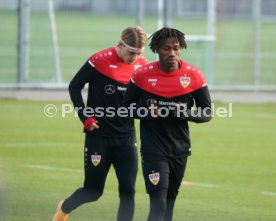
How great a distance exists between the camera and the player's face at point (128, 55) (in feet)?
29.6

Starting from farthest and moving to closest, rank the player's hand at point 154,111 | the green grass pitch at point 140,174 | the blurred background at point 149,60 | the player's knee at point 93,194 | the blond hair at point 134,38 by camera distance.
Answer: the blurred background at point 149,60 → the green grass pitch at point 140,174 → the player's knee at point 93,194 → the blond hair at point 134,38 → the player's hand at point 154,111

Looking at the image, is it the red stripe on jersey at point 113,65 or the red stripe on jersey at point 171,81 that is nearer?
the red stripe on jersey at point 171,81

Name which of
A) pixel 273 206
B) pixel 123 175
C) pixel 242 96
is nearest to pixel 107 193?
pixel 273 206

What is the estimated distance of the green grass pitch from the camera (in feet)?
36.1

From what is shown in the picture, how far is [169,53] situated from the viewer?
26.4 ft

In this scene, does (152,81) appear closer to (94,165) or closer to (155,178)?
(155,178)

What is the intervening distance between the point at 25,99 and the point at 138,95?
59.4 ft

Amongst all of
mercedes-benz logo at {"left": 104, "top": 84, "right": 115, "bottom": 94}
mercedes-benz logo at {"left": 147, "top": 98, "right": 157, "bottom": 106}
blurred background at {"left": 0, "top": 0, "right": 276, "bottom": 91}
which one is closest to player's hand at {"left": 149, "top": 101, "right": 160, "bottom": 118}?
mercedes-benz logo at {"left": 147, "top": 98, "right": 157, "bottom": 106}

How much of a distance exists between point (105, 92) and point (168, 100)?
3.71 feet

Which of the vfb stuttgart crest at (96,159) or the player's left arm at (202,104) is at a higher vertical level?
the player's left arm at (202,104)

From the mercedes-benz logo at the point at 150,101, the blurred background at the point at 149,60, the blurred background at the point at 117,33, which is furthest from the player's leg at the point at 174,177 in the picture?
the blurred background at the point at 117,33

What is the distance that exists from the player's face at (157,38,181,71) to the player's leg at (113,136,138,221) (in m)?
1.31

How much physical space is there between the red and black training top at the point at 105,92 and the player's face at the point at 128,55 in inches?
3.4

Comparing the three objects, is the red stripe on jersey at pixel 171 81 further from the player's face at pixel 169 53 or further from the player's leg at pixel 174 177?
the player's leg at pixel 174 177
